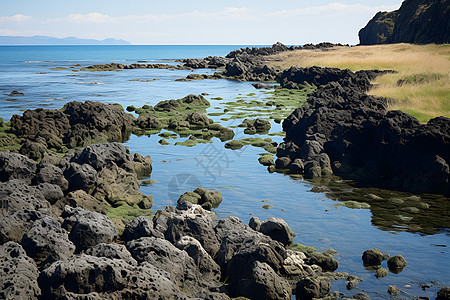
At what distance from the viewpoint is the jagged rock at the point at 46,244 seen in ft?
37.9

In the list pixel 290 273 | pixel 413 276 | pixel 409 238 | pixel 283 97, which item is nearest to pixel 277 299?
pixel 290 273

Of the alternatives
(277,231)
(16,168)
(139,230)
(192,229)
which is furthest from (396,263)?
(16,168)

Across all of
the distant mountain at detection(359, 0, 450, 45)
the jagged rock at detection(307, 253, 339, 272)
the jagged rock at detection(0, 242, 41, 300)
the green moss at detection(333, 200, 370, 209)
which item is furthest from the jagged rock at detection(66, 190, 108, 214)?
the distant mountain at detection(359, 0, 450, 45)

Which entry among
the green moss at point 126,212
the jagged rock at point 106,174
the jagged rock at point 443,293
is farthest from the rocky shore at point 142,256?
the jagged rock at point 443,293

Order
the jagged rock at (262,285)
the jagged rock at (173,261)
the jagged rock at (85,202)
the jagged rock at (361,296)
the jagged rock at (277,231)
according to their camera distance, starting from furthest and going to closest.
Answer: the jagged rock at (85,202)
the jagged rock at (277,231)
the jagged rock at (361,296)
the jagged rock at (173,261)
the jagged rock at (262,285)

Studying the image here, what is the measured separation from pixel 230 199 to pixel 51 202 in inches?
273

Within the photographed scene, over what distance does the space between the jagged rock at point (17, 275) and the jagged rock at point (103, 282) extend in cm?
26

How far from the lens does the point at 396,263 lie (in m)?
12.9

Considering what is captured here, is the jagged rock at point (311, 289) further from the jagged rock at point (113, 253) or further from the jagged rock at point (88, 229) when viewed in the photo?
the jagged rock at point (88, 229)

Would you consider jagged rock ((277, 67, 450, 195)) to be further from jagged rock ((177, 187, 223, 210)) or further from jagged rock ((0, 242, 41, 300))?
jagged rock ((0, 242, 41, 300))

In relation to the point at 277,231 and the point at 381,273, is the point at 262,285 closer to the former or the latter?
the point at 277,231

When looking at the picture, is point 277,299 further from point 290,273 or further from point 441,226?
point 441,226

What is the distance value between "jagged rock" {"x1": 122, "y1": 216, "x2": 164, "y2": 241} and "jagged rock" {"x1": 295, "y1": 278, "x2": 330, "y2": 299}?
4.25 metres

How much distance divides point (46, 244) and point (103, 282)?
267 cm
